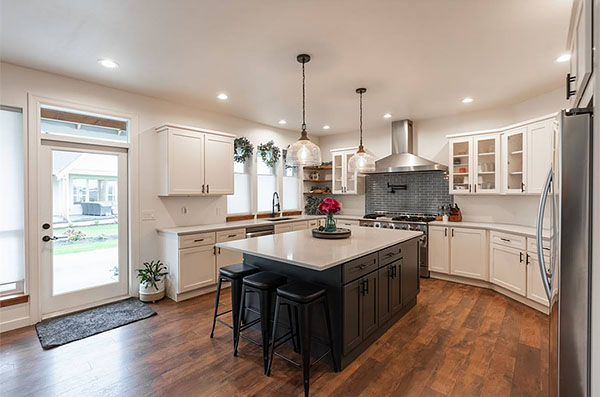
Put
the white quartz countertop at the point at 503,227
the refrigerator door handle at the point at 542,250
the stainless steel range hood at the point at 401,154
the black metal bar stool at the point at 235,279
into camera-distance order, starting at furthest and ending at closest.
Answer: the stainless steel range hood at the point at 401,154 → the white quartz countertop at the point at 503,227 → the black metal bar stool at the point at 235,279 → the refrigerator door handle at the point at 542,250

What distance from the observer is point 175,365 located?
7.86 feet

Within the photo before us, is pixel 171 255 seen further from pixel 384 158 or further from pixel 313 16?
pixel 384 158

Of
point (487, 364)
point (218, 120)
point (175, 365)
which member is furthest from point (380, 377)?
point (218, 120)

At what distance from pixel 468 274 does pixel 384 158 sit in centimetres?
241

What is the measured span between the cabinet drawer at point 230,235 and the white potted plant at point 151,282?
820mm

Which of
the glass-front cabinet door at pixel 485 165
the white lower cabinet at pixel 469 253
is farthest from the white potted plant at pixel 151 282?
the glass-front cabinet door at pixel 485 165

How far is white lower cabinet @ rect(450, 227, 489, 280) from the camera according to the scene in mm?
4227

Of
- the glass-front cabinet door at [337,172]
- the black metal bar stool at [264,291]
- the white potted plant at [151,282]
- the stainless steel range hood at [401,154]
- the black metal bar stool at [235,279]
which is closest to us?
the black metal bar stool at [264,291]

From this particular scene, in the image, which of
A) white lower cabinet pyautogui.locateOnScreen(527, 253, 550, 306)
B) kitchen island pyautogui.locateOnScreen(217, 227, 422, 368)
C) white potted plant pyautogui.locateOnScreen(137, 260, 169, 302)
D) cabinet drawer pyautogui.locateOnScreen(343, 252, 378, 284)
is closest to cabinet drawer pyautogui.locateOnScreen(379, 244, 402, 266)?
kitchen island pyautogui.locateOnScreen(217, 227, 422, 368)

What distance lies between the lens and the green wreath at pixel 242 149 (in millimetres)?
5160

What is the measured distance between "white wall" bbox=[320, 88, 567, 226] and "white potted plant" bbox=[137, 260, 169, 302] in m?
4.52

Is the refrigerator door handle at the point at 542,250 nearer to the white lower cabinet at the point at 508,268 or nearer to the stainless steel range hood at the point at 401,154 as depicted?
the white lower cabinet at the point at 508,268

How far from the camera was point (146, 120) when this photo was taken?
4043 millimetres

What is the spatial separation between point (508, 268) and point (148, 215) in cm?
490
